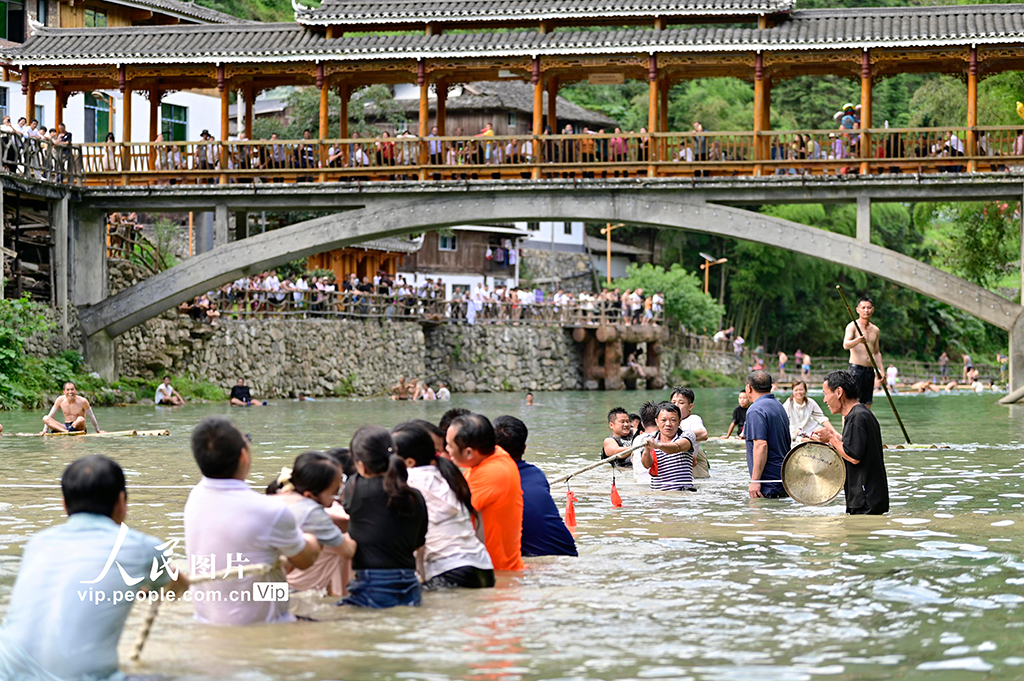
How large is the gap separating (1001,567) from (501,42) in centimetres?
1880

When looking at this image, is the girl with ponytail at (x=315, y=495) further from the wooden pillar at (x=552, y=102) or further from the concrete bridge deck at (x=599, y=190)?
the wooden pillar at (x=552, y=102)

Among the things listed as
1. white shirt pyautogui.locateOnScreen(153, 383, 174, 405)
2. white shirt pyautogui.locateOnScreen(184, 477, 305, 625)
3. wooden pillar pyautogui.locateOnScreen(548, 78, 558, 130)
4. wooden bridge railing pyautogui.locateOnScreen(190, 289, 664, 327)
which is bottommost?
white shirt pyautogui.locateOnScreen(153, 383, 174, 405)

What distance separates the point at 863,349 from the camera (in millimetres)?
14164

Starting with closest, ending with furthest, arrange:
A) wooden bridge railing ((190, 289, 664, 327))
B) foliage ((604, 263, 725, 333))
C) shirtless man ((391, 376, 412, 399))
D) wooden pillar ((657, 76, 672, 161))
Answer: wooden pillar ((657, 76, 672, 161))
wooden bridge railing ((190, 289, 664, 327))
shirtless man ((391, 376, 412, 399))
foliage ((604, 263, 725, 333))

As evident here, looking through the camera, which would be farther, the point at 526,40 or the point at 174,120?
the point at 174,120

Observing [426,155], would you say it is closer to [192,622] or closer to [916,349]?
[192,622]

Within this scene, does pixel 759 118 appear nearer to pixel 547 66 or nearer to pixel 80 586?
A: pixel 547 66

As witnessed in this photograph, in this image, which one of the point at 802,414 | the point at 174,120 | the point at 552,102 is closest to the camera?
the point at 802,414

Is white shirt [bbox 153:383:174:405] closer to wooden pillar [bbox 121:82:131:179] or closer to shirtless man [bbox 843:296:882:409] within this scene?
wooden pillar [bbox 121:82:131:179]

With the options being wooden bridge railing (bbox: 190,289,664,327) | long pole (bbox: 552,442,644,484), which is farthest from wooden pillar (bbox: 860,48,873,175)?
wooden bridge railing (bbox: 190,289,664,327)

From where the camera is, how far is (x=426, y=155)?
2595 cm

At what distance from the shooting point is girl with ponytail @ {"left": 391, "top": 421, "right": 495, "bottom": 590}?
7.07 metres

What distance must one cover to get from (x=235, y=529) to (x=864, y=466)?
5622mm

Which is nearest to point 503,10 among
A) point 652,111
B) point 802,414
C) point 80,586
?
point 652,111
